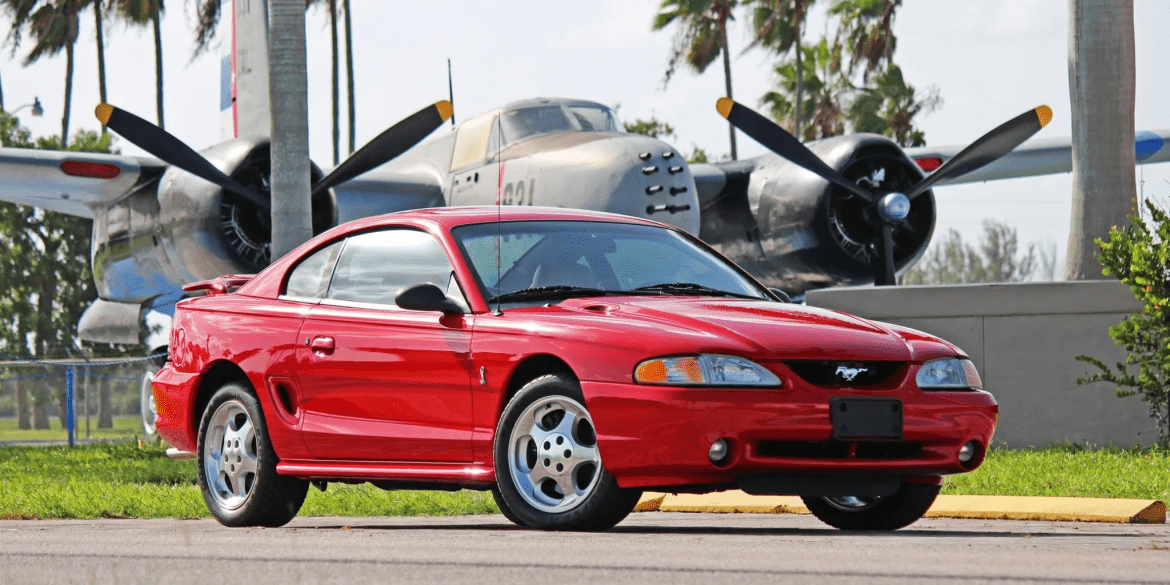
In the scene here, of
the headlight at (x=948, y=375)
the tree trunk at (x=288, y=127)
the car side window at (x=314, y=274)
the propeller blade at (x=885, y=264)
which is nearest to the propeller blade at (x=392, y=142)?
the tree trunk at (x=288, y=127)

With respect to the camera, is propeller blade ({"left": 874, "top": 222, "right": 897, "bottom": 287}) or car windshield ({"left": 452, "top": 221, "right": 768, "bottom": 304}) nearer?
car windshield ({"left": 452, "top": 221, "right": 768, "bottom": 304})

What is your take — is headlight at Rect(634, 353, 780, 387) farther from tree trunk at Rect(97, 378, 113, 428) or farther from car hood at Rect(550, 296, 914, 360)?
tree trunk at Rect(97, 378, 113, 428)

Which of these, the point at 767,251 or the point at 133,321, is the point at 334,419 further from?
the point at 133,321

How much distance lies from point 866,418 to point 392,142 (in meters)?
13.6

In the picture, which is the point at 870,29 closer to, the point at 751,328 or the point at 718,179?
the point at 718,179

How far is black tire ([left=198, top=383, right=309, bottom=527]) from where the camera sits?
303 inches

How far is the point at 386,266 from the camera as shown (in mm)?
7629

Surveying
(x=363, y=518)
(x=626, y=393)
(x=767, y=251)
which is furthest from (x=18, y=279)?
(x=626, y=393)

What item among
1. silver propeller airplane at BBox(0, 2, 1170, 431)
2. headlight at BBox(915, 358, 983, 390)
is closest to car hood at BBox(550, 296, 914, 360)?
headlight at BBox(915, 358, 983, 390)

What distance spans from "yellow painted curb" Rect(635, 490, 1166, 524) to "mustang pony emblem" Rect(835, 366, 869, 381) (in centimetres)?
251

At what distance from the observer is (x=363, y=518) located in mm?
9125

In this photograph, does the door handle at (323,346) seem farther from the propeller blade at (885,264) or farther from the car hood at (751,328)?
the propeller blade at (885,264)

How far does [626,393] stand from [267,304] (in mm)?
2529

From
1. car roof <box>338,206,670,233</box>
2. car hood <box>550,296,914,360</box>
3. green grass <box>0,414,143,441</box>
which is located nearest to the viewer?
car hood <box>550,296,914,360</box>
